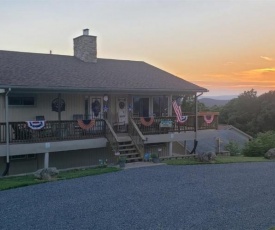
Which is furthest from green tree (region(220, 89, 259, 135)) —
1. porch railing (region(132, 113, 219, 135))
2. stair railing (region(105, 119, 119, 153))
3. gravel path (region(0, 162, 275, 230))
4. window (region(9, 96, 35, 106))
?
window (region(9, 96, 35, 106))

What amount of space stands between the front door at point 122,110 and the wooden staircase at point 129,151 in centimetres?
248

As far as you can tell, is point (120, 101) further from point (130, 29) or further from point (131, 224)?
point (131, 224)

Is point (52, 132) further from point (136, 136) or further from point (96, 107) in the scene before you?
point (136, 136)

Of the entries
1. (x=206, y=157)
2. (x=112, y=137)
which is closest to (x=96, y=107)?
(x=112, y=137)

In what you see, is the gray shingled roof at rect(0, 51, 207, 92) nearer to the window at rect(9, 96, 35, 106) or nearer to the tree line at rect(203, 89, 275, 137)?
the window at rect(9, 96, 35, 106)

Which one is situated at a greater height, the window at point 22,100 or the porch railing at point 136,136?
the window at point 22,100

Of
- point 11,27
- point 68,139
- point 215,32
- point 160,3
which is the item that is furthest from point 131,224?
point 11,27

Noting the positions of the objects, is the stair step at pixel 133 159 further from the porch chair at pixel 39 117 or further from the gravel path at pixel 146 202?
the porch chair at pixel 39 117

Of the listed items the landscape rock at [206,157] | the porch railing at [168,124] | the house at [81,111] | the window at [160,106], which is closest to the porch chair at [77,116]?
the house at [81,111]

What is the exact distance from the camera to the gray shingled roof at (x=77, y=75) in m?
15.6

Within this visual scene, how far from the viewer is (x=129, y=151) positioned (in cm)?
1711

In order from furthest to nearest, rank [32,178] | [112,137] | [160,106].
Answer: [160,106] < [112,137] < [32,178]

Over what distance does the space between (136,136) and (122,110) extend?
2.59 meters

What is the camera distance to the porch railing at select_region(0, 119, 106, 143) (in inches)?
574
